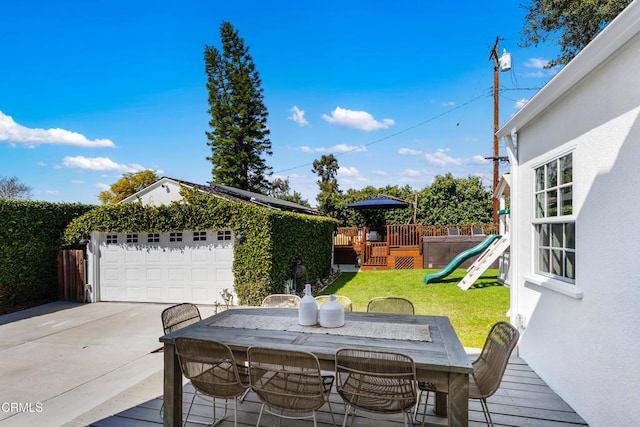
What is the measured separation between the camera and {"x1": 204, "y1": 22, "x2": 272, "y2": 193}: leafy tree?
19.7 metres

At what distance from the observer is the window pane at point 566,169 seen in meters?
3.12

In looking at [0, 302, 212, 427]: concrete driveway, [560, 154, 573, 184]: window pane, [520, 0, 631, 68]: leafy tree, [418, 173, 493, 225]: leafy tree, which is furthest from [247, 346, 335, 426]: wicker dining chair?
[418, 173, 493, 225]: leafy tree

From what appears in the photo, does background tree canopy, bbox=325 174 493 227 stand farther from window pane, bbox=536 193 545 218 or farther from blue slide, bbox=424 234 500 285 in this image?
window pane, bbox=536 193 545 218

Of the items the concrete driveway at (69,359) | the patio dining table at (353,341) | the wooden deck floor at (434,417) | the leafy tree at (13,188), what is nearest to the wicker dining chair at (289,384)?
the patio dining table at (353,341)

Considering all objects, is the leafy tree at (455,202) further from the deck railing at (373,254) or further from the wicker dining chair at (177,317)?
the wicker dining chair at (177,317)

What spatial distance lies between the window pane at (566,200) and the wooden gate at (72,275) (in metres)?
10.1

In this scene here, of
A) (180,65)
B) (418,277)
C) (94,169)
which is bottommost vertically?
(418,277)

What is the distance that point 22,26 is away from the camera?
862 centimetres

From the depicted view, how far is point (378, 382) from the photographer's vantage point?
8.01ft

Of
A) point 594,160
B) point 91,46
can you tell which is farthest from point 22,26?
point 594,160

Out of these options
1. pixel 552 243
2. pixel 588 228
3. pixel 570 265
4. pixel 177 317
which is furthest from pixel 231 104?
pixel 588 228

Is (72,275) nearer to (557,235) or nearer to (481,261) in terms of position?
(557,235)

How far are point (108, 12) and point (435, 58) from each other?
10653 millimetres

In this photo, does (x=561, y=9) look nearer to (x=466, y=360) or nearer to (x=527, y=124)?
(x=527, y=124)
